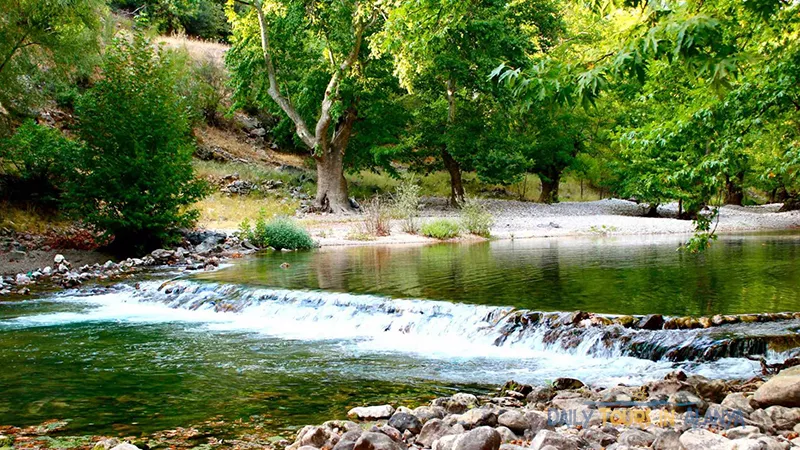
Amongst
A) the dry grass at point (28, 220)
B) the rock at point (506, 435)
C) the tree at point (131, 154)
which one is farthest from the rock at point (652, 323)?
the dry grass at point (28, 220)

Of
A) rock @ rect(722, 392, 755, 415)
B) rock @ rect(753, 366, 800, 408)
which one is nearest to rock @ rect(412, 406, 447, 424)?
rock @ rect(722, 392, 755, 415)

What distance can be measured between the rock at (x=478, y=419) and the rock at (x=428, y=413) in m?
0.34

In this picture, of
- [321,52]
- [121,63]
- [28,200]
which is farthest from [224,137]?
[121,63]

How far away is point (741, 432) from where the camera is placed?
3666mm

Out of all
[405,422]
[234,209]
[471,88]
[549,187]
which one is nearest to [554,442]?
[405,422]

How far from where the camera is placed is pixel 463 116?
1184 inches

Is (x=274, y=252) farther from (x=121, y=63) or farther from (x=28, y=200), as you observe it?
(x=28, y=200)

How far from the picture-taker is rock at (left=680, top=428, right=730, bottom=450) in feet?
10.8

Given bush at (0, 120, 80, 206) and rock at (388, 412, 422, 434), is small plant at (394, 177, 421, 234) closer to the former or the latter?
bush at (0, 120, 80, 206)

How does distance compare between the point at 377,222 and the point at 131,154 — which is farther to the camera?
the point at 377,222

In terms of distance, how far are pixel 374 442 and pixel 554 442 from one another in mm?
1027

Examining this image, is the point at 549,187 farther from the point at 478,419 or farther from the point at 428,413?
the point at 478,419

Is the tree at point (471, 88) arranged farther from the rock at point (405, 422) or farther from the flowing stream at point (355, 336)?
the rock at point (405, 422)

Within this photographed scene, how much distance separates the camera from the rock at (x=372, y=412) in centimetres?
470
